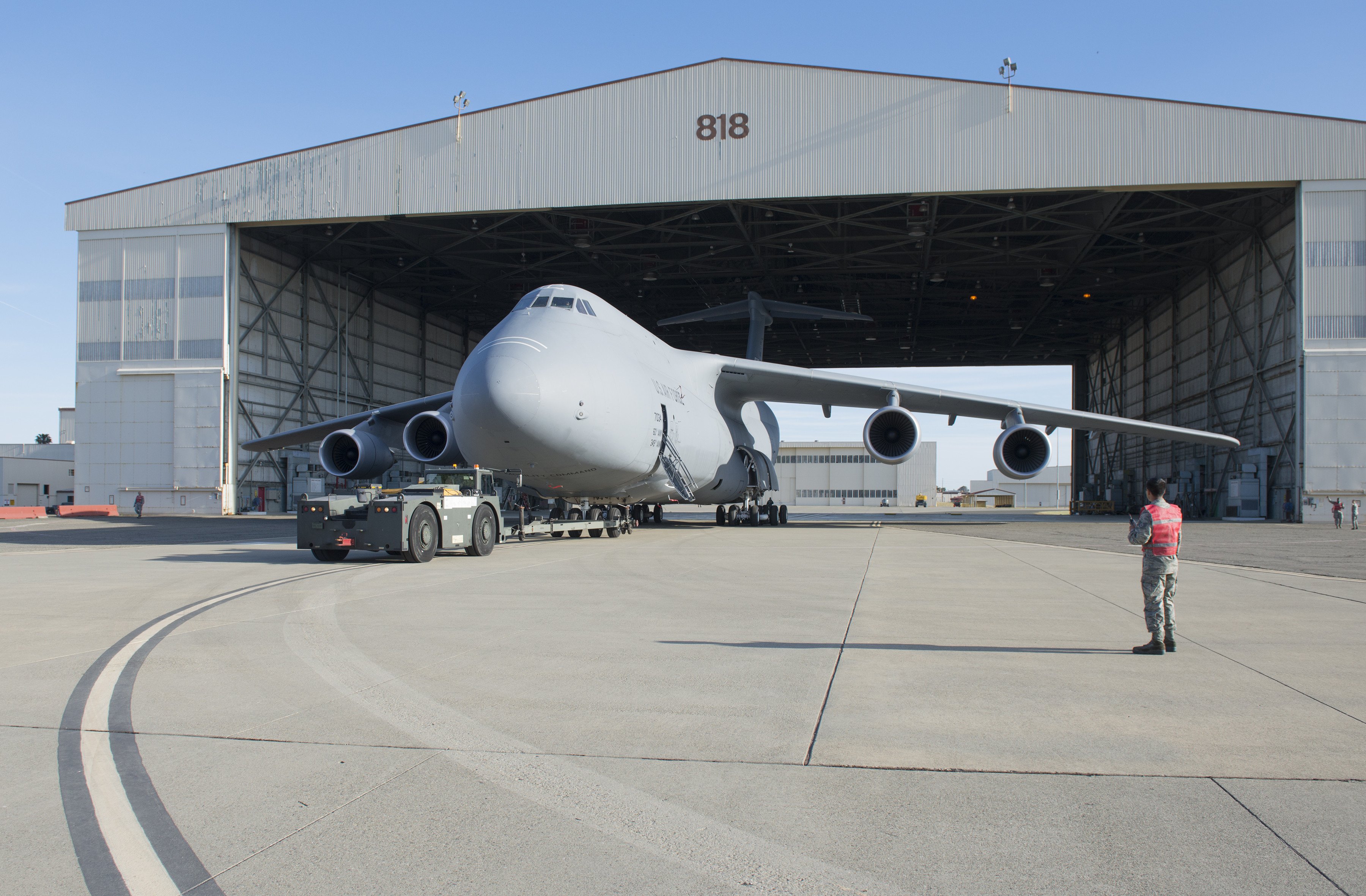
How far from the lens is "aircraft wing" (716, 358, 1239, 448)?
22.9m

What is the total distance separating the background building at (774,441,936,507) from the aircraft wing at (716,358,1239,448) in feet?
179

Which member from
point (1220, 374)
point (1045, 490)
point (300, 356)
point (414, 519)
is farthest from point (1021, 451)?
point (1045, 490)

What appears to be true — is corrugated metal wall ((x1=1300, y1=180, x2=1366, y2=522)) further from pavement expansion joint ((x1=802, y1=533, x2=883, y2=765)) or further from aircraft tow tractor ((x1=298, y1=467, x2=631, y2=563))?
aircraft tow tractor ((x1=298, y1=467, x2=631, y2=563))

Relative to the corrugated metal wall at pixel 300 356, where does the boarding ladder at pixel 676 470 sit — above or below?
below

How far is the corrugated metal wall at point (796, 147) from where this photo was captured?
26422 mm

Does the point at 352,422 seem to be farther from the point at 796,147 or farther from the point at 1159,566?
the point at 1159,566

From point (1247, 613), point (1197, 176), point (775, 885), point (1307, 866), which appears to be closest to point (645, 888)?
point (775, 885)

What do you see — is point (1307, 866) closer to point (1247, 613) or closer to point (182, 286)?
point (1247, 613)

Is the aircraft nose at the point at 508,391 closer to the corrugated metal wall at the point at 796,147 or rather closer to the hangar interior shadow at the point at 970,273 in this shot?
the corrugated metal wall at the point at 796,147

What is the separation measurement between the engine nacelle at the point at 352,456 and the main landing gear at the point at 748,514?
10549 millimetres

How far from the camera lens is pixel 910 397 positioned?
→ 23062 millimetres

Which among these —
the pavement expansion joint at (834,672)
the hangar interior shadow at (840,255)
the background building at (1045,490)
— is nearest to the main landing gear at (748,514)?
the hangar interior shadow at (840,255)

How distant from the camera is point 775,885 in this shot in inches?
112

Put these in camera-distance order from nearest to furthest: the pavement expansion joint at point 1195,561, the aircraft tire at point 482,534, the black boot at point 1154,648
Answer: the black boot at point 1154,648
the pavement expansion joint at point 1195,561
the aircraft tire at point 482,534
